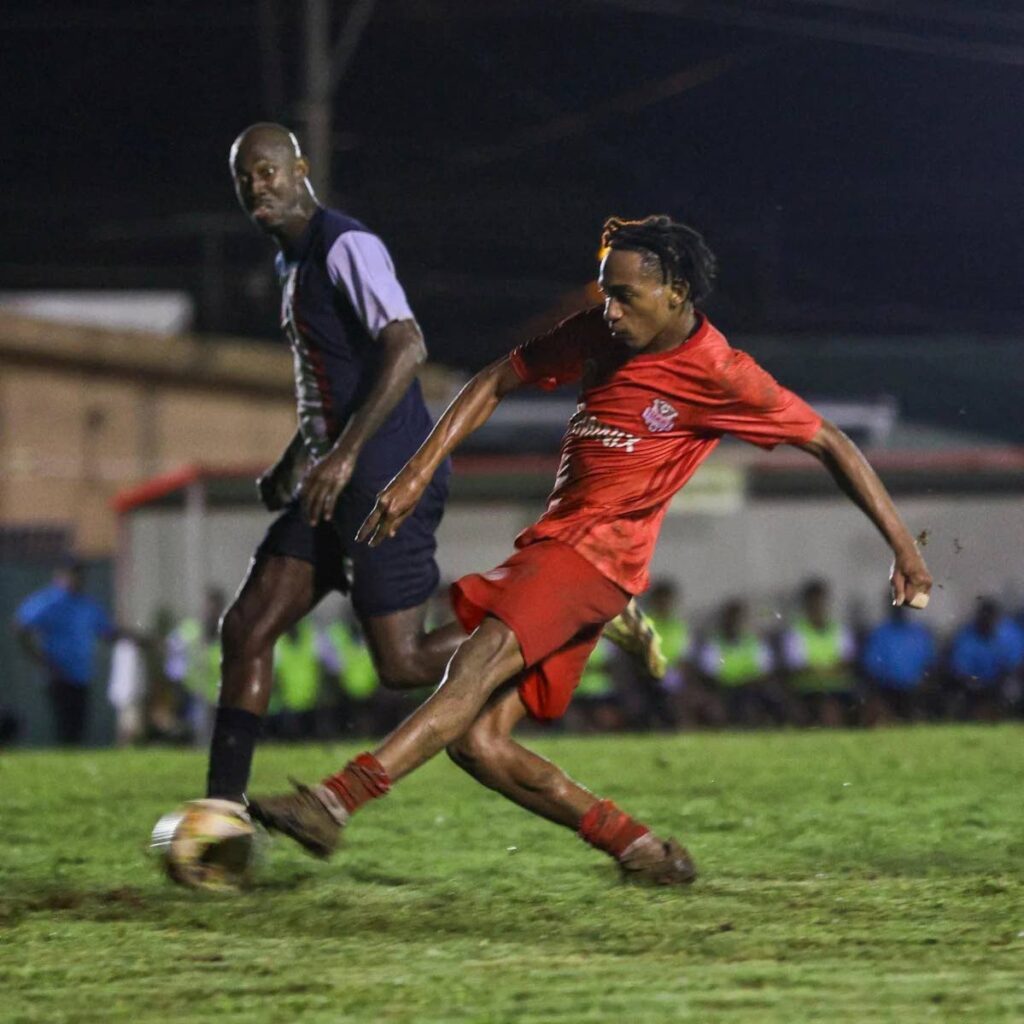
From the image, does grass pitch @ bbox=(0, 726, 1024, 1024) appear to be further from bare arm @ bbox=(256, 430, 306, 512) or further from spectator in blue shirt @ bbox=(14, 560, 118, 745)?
spectator in blue shirt @ bbox=(14, 560, 118, 745)

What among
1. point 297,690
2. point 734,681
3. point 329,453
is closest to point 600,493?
point 329,453

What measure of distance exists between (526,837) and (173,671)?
1217cm

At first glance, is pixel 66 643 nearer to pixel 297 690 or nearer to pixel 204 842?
pixel 297 690

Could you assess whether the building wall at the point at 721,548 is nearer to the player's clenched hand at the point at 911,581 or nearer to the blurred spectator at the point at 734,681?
the blurred spectator at the point at 734,681

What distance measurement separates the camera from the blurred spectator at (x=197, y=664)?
17.9 metres

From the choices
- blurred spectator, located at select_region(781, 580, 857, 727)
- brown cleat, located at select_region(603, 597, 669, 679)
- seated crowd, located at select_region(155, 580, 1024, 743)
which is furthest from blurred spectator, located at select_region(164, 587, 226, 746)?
brown cleat, located at select_region(603, 597, 669, 679)

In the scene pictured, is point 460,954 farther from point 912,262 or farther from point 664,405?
point 912,262

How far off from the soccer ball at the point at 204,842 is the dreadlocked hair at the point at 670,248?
1.85 metres

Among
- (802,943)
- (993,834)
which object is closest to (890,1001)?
(802,943)

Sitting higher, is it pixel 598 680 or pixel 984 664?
pixel 984 664

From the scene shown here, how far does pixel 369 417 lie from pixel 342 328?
1.44 ft

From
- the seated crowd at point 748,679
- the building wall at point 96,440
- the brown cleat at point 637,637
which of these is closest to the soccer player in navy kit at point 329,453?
the brown cleat at point 637,637

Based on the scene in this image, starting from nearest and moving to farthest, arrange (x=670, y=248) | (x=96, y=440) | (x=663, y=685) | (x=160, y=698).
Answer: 1. (x=670, y=248)
2. (x=663, y=685)
3. (x=160, y=698)
4. (x=96, y=440)

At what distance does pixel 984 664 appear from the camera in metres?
17.2
